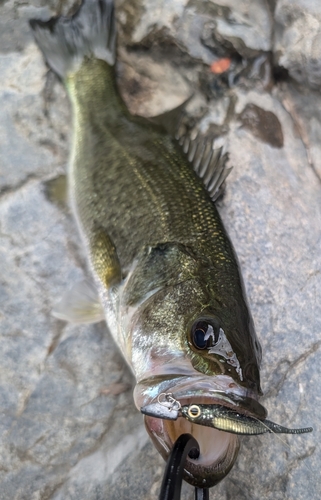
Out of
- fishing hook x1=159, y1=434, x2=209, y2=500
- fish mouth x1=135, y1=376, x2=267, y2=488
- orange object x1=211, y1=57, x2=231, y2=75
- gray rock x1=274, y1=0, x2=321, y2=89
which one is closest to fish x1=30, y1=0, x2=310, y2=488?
fish mouth x1=135, y1=376, x2=267, y2=488

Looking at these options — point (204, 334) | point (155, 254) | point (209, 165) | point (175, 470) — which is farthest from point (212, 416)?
point (209, 165)

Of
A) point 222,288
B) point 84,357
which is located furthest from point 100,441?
point 222,288

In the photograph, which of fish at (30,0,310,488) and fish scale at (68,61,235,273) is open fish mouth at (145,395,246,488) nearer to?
fish at (30,0,310,488)

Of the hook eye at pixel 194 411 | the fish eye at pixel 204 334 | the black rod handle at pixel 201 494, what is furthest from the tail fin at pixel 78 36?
the black rod handle at pixel 201 494

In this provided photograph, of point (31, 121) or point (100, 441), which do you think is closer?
point (100, 441)

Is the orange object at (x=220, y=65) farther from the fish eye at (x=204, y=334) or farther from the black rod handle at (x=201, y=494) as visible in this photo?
the black rod handle at (x=201, y=494)

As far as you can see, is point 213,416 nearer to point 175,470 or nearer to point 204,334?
point 175,470

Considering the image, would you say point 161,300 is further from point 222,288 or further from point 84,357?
point 84,357
